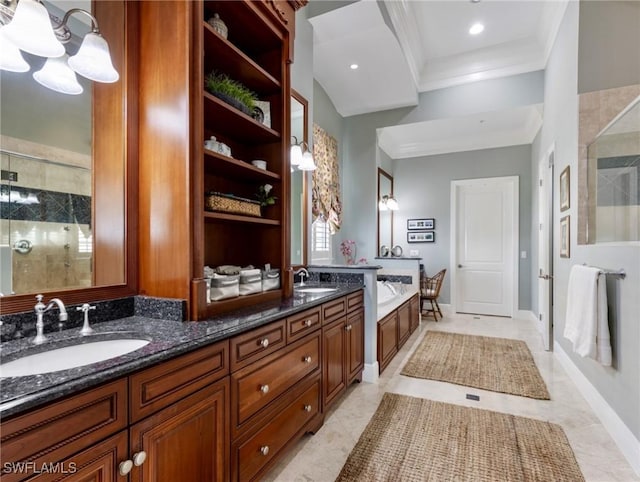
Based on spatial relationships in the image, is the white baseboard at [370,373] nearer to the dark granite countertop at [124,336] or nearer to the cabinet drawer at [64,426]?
the dark granite countertop at [124,336]

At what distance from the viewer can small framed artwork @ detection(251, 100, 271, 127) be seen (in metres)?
2.09

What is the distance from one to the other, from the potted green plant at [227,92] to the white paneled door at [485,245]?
463 centimetres

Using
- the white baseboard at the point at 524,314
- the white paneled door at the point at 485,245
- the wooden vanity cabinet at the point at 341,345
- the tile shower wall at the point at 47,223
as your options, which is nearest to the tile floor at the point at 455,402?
the wooden vanity cabinet at the point at 341,345

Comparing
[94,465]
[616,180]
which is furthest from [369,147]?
[94,465]

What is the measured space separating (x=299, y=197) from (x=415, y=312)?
2507 millimetres

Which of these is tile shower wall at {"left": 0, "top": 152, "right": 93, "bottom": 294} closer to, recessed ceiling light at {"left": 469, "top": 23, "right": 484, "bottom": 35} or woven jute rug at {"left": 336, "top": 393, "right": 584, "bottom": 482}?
woven jute rug at {"left": 336, "top": 393, "right": 584, "bottom": 482}

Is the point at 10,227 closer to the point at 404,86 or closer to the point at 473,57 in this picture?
the point at 404,86

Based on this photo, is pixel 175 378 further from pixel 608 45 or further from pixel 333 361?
pixel 608 45

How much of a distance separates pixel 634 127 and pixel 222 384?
2922 mm

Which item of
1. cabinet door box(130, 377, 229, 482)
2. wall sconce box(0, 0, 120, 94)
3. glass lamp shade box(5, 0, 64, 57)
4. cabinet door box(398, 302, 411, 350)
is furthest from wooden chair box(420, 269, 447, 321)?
glass lamp shade box(5, 0, 64, 57)

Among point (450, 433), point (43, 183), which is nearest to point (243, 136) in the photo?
point (43, 183)

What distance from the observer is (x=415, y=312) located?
14.8 ft

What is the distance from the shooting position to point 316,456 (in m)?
1.83

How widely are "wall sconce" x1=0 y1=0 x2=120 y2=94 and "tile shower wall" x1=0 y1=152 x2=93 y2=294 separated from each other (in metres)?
0.35
